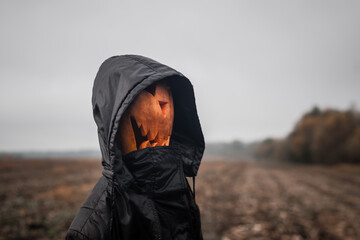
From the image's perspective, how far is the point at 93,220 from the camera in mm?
1483

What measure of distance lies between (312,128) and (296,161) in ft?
34.4

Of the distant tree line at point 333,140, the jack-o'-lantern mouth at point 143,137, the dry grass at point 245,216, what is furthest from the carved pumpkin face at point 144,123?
the distant tree line at point 333,140

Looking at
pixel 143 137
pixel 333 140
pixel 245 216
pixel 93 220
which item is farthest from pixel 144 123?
pixel 333 140

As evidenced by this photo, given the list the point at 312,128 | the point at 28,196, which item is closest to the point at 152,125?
the point at 28,196

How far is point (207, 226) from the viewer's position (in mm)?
7008

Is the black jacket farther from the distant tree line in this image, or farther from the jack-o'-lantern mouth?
the distant tree line

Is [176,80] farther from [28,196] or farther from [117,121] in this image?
[28,196]

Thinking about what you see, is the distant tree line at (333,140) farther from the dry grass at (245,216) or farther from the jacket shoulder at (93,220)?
the jacket shoulder at (93,220)

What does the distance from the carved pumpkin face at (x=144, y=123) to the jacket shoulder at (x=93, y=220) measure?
0.40m

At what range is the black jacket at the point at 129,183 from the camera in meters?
1.52

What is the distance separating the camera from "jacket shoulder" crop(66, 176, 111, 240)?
1.42m

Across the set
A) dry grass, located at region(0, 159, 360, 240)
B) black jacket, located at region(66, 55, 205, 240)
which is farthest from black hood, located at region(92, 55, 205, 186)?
dry grass, located at region(0, 159, 360, 240)

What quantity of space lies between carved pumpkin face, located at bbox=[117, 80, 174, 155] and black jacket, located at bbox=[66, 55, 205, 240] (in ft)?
0.31

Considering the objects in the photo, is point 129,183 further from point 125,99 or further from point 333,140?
point 333,140
